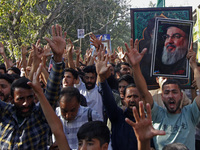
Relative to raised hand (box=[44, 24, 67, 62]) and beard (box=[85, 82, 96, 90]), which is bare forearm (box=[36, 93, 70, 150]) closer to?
raised hand (box=[44, 24, 67, 62])

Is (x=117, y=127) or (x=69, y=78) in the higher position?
(x=69, y=78)

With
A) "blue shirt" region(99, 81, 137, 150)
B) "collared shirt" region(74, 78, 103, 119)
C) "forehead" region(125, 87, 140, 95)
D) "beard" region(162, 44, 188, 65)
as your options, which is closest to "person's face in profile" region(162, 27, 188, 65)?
"beard" region(162, 44, 188, 65)

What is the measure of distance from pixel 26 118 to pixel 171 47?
2260 millimetres

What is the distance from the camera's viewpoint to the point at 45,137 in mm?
2787

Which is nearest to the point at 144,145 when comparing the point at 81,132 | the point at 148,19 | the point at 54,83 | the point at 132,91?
the point at 81,132

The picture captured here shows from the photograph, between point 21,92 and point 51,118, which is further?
point 21,92

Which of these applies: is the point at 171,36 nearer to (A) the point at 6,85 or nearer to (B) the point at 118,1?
(A) the point at 6,85

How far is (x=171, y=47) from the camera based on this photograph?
4.14m

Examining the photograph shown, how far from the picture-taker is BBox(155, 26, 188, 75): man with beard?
410 cm

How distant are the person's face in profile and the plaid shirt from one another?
1.78 meters

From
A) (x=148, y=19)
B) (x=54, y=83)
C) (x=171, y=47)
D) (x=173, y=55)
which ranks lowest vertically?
(x=54, y=83)

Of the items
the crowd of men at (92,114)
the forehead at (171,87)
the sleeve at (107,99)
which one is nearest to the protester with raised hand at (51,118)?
the crowd of men at (92,114)

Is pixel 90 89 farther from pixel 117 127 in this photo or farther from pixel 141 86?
pixel 141 86

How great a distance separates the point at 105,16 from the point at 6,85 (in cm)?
2303
